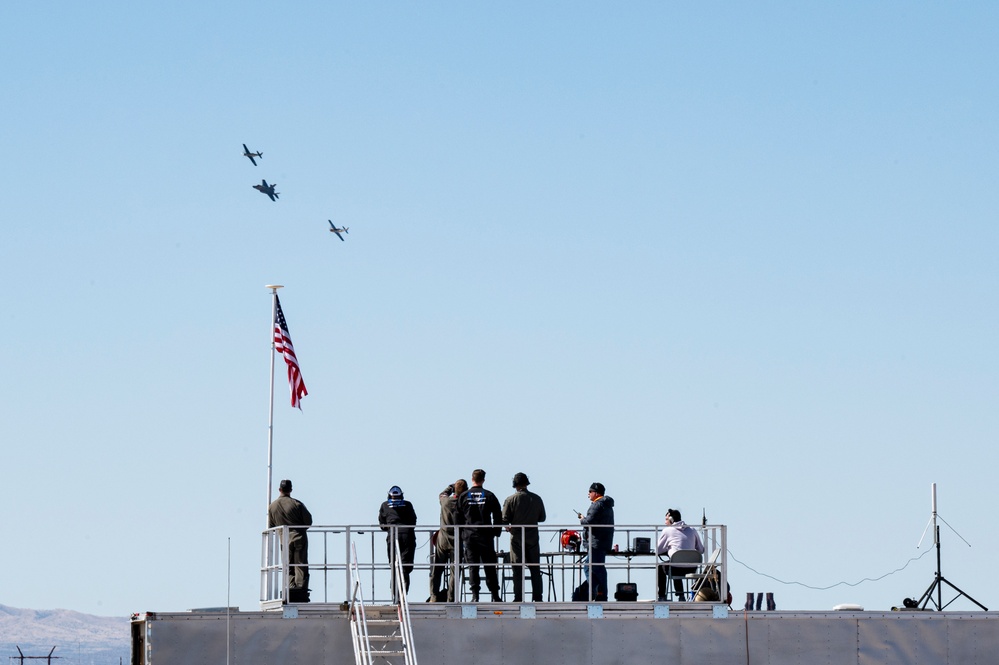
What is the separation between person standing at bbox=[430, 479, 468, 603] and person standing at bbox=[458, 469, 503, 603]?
0.22 metres

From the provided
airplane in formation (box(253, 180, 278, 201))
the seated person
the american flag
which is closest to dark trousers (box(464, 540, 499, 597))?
the seated person

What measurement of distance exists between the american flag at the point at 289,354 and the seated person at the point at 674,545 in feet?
33.4

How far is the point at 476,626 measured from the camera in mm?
24141

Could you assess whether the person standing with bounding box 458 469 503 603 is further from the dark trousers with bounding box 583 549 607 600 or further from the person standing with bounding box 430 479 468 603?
the dark trousers with bounding box 583 549 607 600

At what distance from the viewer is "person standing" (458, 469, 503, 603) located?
24.2 metres

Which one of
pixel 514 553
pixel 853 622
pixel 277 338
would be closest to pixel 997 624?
pixel 853 622

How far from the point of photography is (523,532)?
2403cm

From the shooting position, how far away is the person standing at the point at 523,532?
955 inches

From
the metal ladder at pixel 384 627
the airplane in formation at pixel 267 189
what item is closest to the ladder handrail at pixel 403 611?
the metal ladder at pixel 384 627

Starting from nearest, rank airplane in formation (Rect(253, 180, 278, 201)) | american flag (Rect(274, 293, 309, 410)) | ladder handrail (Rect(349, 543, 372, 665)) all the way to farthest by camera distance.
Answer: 1. ladder handrail (Rect(349, 543, 372, 665))
2. american flag (Rect(274, 293, 309, 410))
3. airplane in formation (Rect(253, 180, 278, 201))

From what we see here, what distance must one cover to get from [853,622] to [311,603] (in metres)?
7.79

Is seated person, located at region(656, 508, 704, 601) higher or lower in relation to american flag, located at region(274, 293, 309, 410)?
lower

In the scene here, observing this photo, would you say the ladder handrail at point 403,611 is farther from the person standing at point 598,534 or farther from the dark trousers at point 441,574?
the person standing at point 598,534

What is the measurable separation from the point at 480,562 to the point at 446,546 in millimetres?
676
